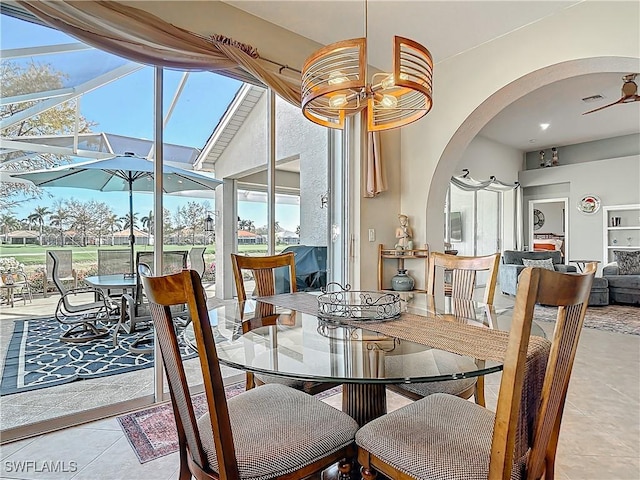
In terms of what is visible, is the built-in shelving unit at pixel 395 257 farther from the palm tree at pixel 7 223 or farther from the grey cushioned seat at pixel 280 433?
the palm tree at pixel 7 223

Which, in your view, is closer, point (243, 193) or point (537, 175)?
point (243, 193)

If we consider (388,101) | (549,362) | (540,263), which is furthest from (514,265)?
(549,362)

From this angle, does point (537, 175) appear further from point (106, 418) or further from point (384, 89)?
point (106, 418)

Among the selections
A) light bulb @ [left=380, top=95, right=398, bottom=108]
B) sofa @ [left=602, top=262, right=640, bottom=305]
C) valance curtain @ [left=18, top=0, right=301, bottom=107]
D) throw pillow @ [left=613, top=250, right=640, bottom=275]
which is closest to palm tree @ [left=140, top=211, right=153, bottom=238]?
valance curtain @ [left=18, top=0, right=301, bottom=107]

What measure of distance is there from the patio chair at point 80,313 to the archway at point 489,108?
9.37ft

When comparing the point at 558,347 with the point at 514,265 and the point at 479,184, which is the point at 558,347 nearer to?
the point at 514,265

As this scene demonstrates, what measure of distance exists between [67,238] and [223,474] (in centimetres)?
201

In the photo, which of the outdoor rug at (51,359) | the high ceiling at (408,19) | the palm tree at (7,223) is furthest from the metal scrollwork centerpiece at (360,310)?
the high ceiling at (408,19)

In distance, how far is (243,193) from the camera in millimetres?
3203

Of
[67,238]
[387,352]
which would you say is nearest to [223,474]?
[387,352]

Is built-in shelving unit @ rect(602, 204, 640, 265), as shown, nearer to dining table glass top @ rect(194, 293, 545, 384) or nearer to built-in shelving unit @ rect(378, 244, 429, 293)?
built-in shelving unit @ rect(378, 244, 429, 293)

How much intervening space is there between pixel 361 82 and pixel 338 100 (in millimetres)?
241

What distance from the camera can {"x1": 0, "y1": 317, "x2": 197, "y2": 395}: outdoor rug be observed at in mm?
2418

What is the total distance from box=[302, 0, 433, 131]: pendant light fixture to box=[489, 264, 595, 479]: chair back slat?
1040 millimetres
